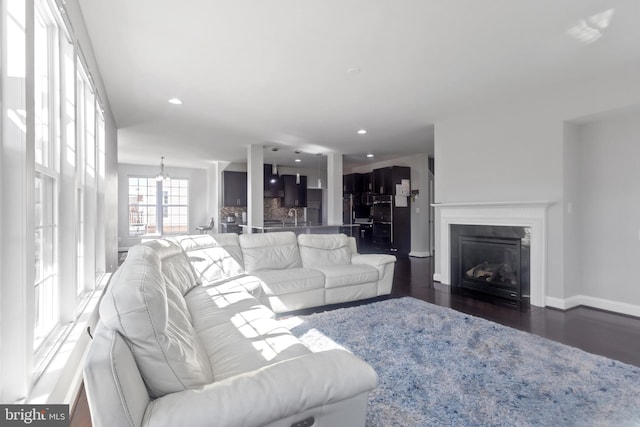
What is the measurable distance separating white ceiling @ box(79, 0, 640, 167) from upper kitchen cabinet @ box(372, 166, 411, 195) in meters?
2.95

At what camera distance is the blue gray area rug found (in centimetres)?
179

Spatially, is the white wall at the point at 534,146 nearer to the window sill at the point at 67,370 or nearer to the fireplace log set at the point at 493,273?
the fireplace log set at the point at 493,273

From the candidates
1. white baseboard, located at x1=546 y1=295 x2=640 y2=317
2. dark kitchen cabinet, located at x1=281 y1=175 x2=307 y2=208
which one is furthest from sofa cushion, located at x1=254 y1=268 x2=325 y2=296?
dark kitchen cabinet, located at x1=281 y1=175 x2=307 y2=208

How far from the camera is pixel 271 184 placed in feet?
29.9

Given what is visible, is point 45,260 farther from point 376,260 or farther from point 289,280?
point 376,260

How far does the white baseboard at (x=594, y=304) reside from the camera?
11.6 ft

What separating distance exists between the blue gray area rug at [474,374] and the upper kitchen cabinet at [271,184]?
6.14m

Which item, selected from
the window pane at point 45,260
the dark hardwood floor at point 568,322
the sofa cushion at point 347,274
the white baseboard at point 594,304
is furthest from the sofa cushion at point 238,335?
the white baseboard at point 594,304

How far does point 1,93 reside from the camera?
1145 mm

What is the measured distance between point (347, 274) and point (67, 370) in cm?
281

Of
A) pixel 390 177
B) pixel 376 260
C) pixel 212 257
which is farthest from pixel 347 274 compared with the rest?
pixel 390 177

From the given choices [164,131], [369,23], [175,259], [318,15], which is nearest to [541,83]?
[369,23]

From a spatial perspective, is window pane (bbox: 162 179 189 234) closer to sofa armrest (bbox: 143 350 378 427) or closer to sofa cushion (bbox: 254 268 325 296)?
sofa cushion (bbox: 254 268 325 296)

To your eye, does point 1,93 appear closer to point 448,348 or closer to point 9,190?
point 9,190
